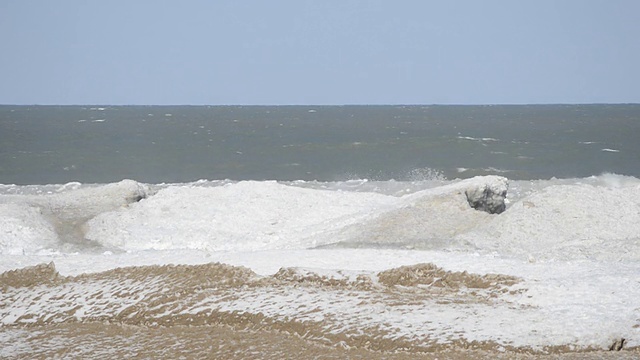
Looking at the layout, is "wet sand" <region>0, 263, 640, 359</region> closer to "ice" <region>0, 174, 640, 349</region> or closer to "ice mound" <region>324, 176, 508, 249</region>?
"ice" <region>0, 174, 640, 349</region>

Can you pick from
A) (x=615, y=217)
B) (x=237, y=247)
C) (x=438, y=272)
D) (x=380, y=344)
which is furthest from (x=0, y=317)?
(x=615, y=217)

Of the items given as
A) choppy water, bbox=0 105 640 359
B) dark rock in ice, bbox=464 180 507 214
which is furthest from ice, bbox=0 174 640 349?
dark rock in ice, bbox=464 180 507 214

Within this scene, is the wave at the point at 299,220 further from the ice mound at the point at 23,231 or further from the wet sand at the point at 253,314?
the wet sand at the point at 253,314

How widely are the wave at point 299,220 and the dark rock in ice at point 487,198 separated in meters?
0.15

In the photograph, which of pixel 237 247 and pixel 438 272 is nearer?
pixel 438 272

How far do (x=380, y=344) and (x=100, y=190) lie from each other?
53.3ft

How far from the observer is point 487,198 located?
18.9 m

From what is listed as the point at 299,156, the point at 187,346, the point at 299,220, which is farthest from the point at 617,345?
the point at 299,156

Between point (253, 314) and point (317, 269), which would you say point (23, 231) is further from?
point (253, 314)

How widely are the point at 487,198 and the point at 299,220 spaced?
4.81m

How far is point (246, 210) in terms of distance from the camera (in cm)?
1983

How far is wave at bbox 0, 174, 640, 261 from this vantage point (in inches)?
631

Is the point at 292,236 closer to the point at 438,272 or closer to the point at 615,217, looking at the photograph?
the point at 615,217

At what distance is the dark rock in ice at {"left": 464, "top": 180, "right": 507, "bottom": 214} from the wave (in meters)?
0.15
